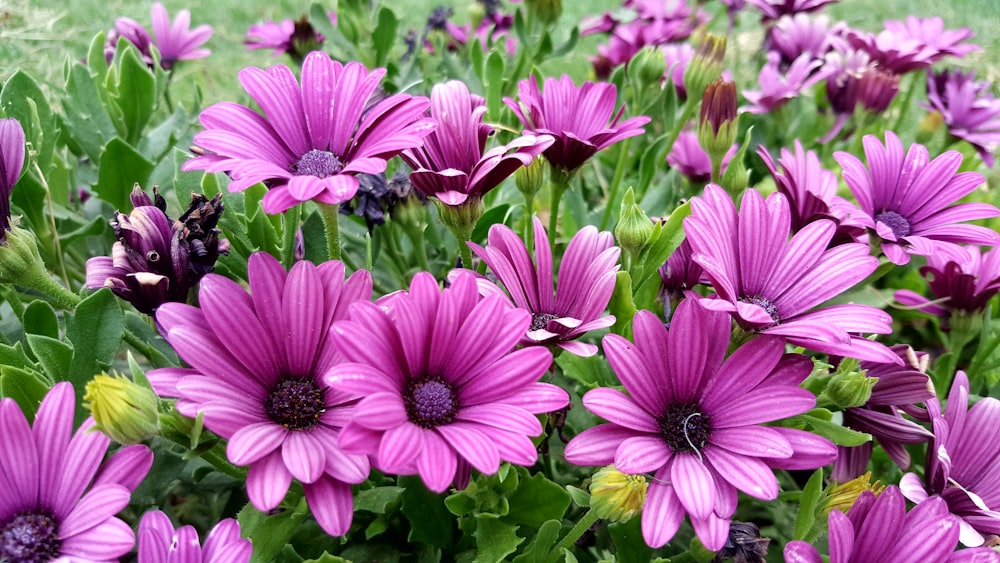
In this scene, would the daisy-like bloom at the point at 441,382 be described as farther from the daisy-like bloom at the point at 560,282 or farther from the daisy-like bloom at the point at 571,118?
the daisy-like bloom at the point at 571,118

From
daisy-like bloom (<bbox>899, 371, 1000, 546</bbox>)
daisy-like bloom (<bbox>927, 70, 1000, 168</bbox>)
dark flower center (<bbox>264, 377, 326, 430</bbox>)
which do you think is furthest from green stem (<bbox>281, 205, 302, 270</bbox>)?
daisy-like bloom (<bbox>927, 70, 1000, 168</bbox>)

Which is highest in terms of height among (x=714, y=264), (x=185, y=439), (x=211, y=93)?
(x=714, y=264)

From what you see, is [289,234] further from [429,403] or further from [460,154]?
[429,403]

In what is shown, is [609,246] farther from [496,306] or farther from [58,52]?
[58,52]

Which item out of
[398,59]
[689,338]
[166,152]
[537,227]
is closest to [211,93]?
[398,59]

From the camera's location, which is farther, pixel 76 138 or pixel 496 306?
pixel 76 138

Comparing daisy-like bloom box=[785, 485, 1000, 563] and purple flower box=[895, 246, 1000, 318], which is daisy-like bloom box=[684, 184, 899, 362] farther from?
purple flower box=[895, 246, 1000, 318]

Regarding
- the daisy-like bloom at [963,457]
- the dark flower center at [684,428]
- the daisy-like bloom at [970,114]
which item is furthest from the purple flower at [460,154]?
the daisy-like bloom at [970,114]
